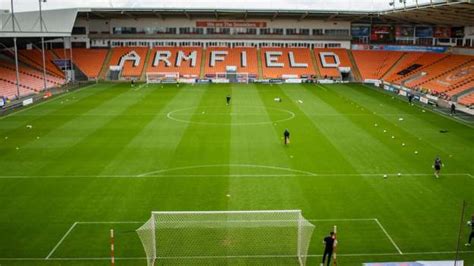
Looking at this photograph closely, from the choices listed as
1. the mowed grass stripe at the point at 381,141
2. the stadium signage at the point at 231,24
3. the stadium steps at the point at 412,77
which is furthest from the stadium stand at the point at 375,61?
the mowed grass stripe at the point at 381,141

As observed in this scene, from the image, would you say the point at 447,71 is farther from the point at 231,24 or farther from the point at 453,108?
the point at 231,24

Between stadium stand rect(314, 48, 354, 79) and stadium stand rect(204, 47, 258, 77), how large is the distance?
31.7 ft

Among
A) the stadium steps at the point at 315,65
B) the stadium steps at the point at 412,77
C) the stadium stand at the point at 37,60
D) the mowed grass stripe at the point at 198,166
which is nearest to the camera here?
the mowed grass stripe at the point at 198,166

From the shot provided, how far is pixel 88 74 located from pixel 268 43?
28.3 m

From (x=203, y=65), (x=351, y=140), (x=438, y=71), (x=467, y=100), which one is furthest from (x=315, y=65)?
(x=351, y=140)

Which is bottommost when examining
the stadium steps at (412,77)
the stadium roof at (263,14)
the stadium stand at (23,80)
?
the stadium steps at (412,77)

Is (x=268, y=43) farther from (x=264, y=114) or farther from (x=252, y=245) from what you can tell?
(x=252, y=245)

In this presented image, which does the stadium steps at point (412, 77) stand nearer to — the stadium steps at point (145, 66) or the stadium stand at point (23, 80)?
the stadium steps at point (145, 66)

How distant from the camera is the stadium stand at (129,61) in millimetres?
69938

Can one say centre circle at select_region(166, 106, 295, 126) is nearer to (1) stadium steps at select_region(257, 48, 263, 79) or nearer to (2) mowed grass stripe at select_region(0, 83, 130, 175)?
(2) mowed grass stripe at select_region(0, 83, 130, 175)

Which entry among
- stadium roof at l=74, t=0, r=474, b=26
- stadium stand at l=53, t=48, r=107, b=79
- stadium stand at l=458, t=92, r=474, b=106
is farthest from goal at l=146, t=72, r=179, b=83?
stadium stand at l=458, t=92, r=474, b=106

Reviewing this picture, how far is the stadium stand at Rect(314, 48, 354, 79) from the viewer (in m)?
70.7

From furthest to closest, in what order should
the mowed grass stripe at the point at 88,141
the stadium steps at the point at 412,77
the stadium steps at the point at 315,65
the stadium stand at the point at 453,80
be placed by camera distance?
the stadium steps at the point at 315,65, the stadium steps at the point at 412,77, the stadium stand at the point at 453,80, the mowed grass stripe at the point at 88,141

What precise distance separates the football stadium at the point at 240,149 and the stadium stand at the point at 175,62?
312mm
